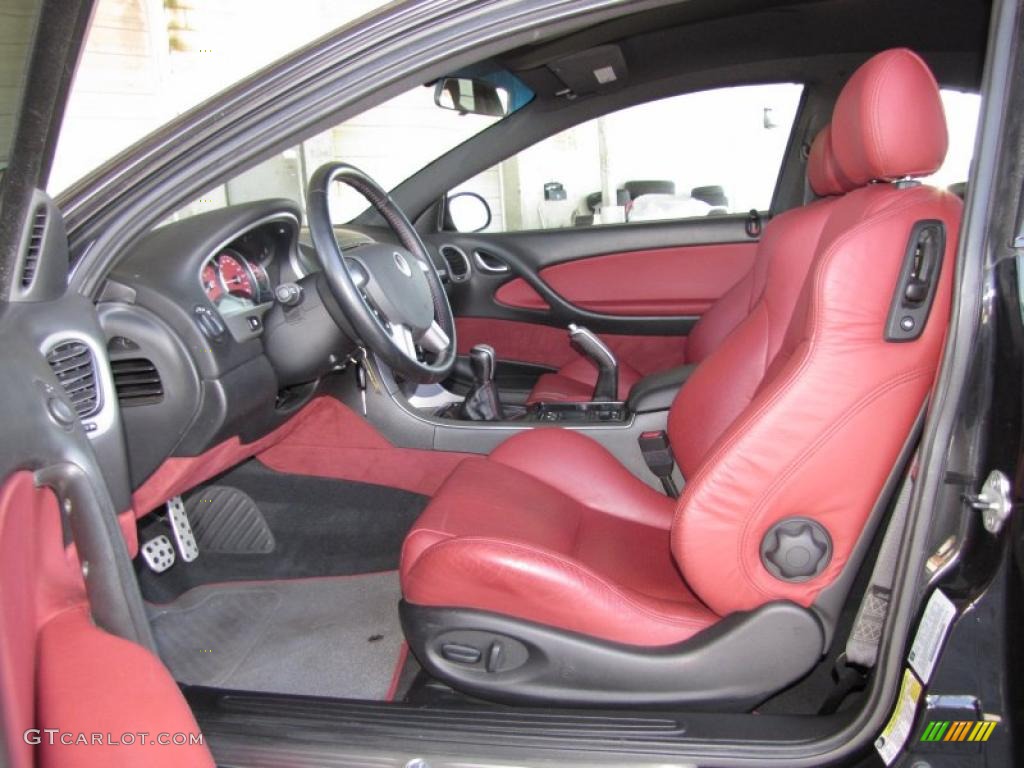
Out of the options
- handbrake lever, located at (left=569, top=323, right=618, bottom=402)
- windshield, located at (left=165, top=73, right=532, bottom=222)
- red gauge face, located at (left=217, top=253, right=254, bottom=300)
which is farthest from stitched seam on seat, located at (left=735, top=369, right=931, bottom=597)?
windshield, located at (left=165, top=73, right=532, bottom=222)

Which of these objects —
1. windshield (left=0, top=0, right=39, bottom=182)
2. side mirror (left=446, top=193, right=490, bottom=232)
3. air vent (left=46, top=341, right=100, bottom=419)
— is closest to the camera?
windshield (left=0, top=0, right=39, bottom=182)

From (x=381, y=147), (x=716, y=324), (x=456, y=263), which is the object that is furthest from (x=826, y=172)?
(x=381, y=147)

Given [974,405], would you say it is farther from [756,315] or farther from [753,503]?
[756,315]

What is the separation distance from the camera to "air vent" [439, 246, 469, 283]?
3.10 m

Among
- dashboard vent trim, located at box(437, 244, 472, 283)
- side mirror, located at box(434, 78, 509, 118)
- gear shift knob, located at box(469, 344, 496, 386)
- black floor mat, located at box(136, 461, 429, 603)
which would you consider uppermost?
side mirror, located at box(434, 78, 509, 118)

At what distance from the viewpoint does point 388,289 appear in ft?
5.70

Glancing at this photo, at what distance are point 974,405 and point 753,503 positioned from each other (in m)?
0.32

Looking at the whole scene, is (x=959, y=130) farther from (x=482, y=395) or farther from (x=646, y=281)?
(x=482, y=395)

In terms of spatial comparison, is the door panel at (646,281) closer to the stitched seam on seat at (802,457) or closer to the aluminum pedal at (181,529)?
the aluminum pedal at (181,529)

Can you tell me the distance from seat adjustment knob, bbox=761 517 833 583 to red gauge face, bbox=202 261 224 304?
1.10 m

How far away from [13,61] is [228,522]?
1.39 meters

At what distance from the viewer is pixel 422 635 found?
1343 millimetres

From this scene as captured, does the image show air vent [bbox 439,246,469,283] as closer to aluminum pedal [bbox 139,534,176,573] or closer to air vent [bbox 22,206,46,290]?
aluminum pedal [bbox 139,534,176,573]

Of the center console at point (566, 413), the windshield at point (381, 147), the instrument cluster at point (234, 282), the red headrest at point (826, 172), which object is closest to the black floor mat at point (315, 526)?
the center console at point (566, 413)
